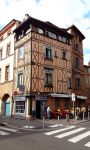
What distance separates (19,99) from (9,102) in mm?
3413

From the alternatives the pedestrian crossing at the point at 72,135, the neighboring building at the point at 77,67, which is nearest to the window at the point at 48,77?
the neighboring building at the point at 77,67

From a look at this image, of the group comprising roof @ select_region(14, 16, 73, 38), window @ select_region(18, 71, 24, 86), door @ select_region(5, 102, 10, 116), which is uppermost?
roof @ select_region(14, 16, 73, 38)

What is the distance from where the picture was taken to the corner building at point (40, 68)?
2431 centimetres

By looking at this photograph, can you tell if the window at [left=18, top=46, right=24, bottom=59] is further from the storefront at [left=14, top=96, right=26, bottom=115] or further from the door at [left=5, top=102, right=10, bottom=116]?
the door at [left=5, top=102, right=10, bottom=116]

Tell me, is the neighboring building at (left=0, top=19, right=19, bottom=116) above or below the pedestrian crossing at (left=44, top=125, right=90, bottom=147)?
above

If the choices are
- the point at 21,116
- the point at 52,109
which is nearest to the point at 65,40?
the point at 52,109

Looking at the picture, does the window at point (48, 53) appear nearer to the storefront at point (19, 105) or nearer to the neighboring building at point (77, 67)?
the neighboring building at point (77, 67)

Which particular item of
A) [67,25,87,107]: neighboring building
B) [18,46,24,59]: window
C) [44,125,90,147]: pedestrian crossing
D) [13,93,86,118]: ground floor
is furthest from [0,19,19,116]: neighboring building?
[44,125,90,147]: pedestrian crossing

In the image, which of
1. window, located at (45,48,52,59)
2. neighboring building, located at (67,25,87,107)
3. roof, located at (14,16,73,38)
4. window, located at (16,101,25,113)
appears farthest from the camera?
neighboring building, located at (67,25,87,107)

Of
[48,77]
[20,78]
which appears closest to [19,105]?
[20,78]

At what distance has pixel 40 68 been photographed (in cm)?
2503

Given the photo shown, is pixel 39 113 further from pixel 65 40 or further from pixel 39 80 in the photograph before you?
→ pixel 65 40

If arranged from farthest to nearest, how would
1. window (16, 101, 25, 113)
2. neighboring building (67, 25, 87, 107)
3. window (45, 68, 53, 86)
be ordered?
neighboring building (67, 25, 87, 107)
window (45, 68, 53, 86)
window (16, 101, 25, 113)

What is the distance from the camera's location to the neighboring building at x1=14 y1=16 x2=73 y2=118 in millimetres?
24312
